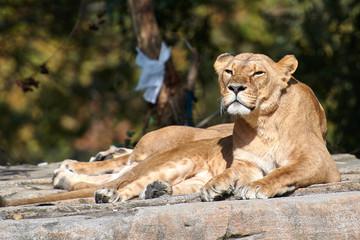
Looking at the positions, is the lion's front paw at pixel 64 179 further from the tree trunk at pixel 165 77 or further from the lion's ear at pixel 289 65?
the tree trunk at pixel 165 77

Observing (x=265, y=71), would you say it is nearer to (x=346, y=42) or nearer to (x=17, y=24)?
(x=346, y=42)

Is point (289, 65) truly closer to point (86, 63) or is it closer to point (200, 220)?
point (200, 220)

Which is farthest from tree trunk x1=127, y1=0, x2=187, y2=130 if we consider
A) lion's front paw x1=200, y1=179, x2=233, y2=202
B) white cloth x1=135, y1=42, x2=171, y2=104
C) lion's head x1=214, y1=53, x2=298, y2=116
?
lion's front paw x1=200, y1=179, x2=233, y2=202

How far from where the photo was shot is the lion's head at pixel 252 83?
3463 millimetres

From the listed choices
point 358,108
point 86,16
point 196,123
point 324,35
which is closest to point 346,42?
point 324,35

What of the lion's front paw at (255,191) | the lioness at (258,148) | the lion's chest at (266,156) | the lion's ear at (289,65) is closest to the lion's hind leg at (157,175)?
the lioness at (258,148)

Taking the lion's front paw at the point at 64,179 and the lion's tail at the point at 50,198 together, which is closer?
the lion's tail at the point at 50,198

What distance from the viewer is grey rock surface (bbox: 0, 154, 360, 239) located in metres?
2.50

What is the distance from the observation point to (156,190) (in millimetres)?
3498

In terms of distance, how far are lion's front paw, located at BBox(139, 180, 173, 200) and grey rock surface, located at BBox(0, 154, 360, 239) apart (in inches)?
17.6

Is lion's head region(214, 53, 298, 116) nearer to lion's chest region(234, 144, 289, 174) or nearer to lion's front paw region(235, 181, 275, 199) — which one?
lion's chest region(234, 144, 289, 174)

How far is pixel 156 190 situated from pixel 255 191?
609mm

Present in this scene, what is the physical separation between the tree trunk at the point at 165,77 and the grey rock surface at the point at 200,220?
3.71 metres

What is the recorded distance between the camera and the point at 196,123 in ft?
24.7
